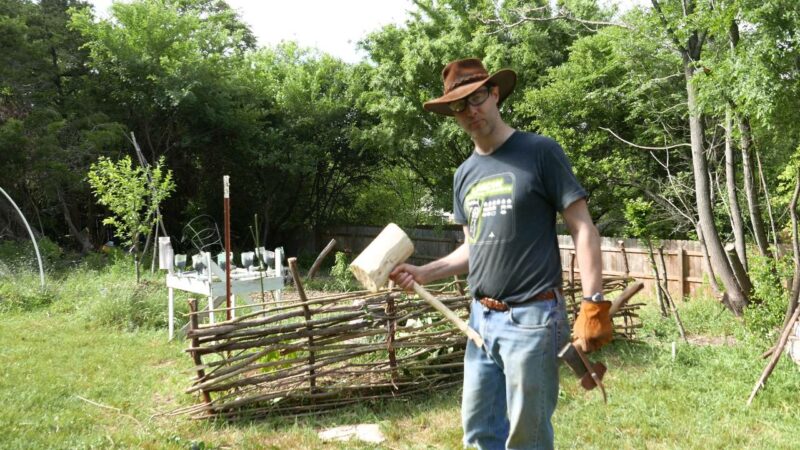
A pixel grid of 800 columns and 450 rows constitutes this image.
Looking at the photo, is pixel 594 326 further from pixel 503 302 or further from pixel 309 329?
pixel 309 329

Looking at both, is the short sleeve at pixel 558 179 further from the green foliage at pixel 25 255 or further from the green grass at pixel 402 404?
the green foliage at pixel 25 255

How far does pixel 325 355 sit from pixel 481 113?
8.79ft

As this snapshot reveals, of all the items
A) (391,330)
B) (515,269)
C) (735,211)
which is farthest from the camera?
(735,211)

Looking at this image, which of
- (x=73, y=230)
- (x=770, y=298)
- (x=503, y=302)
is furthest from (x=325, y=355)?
(x=73, y=230)

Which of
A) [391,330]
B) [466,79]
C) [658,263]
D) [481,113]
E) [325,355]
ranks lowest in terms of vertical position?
[658,263]

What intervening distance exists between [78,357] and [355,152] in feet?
37.8

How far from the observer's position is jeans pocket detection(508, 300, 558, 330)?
2197mm

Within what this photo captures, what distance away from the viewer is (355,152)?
1686 centimetres

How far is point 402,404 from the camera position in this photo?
452cm

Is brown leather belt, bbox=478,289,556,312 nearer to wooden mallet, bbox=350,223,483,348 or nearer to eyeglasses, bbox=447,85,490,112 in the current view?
wooden mallet, bbox=350,223,483,348

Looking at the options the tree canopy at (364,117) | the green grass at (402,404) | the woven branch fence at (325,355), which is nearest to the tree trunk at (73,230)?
the tree canopy at (364,117)

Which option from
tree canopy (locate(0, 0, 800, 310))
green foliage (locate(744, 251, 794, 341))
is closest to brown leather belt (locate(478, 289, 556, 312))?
green foliage (locate(744, 251, 794, 341))

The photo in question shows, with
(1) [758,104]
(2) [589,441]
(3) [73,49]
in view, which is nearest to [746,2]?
(1) [758,104]

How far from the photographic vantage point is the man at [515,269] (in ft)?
7.18
